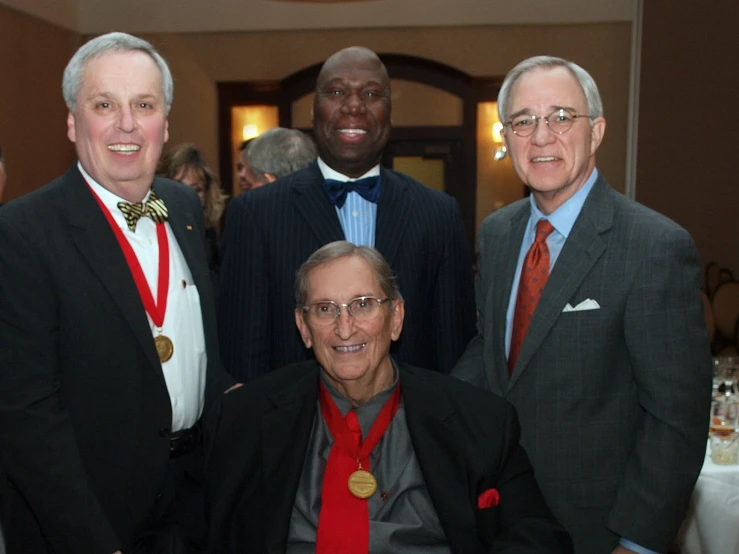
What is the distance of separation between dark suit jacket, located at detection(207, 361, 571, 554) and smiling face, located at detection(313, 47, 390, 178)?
88 centimetres

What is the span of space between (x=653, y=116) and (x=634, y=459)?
7.59 meters

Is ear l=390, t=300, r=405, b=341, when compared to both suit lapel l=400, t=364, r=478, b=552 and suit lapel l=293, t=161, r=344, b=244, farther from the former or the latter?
suit lapel l=293, t=161, r=344, b=244

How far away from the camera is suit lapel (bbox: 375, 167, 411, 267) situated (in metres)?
2.72

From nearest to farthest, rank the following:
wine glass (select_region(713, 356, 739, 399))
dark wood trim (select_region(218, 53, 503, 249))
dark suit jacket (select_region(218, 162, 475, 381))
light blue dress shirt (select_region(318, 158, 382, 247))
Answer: dark suit jacket (select_region(218, 162, 475, 381)) < light blue dress shirt (select_region(318, 158, 382, 247)) < wine glass (select_region(713, 356, 739, 399)) < dark wood trim (select_region(218, 53, 503, 249))

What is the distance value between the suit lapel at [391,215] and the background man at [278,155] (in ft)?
4.48

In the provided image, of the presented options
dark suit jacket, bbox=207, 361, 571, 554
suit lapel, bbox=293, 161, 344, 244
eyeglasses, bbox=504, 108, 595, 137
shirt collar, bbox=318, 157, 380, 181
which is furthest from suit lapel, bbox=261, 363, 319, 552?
eyeglasses, bbox=504, 108, 595, 137

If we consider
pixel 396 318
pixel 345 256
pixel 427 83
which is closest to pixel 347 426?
pixel 396 318

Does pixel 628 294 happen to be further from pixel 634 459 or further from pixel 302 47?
pixel 302 47

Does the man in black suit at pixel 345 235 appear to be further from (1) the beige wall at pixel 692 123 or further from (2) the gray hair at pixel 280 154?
(1) the beige wall at pixel 692 123

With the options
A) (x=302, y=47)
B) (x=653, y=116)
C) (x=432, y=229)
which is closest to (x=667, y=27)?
(x=653, y=116)

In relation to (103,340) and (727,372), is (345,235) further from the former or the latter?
(727,372)

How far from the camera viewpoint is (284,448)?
222cm

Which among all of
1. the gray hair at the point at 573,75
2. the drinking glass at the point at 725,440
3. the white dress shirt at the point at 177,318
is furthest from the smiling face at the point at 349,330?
the drinking glass at the point at 725,440

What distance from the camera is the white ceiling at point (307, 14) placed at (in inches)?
354
